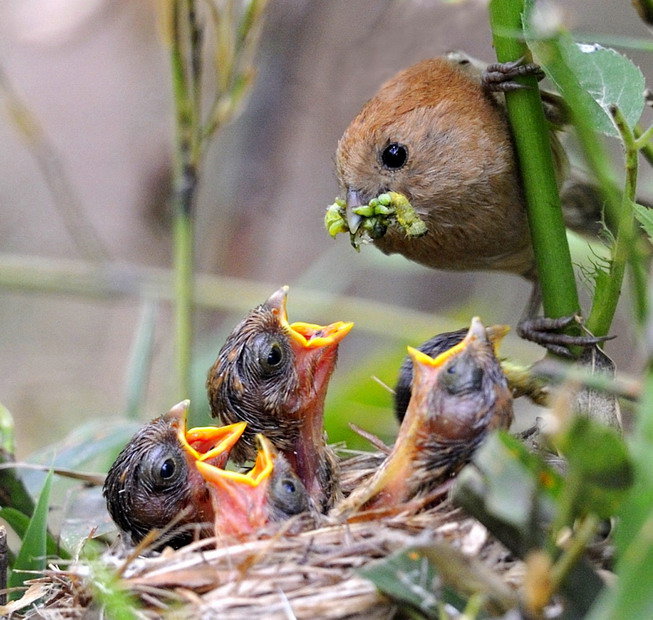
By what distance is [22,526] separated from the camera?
6.84ft

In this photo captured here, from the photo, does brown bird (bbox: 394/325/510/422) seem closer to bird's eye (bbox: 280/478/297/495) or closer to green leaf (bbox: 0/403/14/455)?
bird's eye (bbox: 280/478/297/495)

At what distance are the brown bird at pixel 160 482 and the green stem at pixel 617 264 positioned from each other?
33.1 inches

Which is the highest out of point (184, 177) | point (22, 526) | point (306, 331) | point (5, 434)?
point (184, 177)

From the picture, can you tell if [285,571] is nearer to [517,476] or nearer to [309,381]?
[517,476]

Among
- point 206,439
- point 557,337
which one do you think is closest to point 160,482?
point 206,439

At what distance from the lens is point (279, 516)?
1.86 metres

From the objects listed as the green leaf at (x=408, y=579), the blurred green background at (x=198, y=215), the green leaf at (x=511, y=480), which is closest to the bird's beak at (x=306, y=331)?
the blurred green background at (x=198, y=215)

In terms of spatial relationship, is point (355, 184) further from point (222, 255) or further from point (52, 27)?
point (52, 27)

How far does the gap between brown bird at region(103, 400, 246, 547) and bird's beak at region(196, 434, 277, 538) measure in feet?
0.59

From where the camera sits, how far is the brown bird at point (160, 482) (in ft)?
6.80

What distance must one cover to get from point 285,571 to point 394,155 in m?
1.14

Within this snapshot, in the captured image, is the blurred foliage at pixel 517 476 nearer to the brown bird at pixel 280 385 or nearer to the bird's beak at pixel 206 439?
the bird's beak at pixel 206 439

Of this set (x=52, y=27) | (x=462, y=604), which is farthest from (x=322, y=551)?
(x=52, y=27)

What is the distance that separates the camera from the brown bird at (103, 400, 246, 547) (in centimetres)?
207
